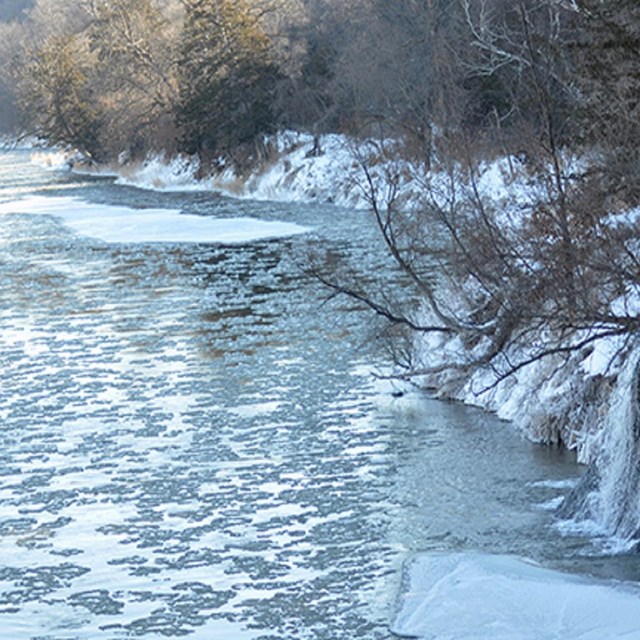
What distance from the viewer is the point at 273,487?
1305cm

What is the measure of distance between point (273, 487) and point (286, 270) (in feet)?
46.6

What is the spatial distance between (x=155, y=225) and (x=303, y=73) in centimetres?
1387

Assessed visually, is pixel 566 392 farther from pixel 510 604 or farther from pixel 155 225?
pixel 155 225

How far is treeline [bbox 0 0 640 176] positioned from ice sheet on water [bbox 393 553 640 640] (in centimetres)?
1006

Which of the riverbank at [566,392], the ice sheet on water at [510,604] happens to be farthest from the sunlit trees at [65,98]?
the ice sheet on water at [510,604]

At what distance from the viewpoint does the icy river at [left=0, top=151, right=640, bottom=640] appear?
10.4m

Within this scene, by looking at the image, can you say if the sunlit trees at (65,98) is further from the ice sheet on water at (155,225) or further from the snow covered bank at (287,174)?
the ice sheet on water at (155,225)

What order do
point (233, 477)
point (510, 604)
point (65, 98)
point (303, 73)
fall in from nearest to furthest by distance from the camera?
1. point (510, 604)
2. point (233, 477)
3. point (303, 73)
4. point (65, 98)

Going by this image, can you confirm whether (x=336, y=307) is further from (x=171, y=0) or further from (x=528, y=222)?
(x=171, y=0)

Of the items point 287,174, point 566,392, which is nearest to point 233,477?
point 566,392

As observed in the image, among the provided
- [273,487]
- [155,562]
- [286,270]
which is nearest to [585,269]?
[273,487]

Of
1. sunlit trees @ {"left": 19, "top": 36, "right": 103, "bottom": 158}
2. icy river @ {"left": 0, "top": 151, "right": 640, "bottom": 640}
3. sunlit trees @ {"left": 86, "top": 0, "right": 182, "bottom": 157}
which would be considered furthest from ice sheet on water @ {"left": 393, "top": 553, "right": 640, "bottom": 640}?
sunlit trees @ {"left": 19, "top": 36, "right": 103, "bottom": 158}

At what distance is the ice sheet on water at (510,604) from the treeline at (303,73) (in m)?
10.1

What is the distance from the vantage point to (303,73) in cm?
4866
